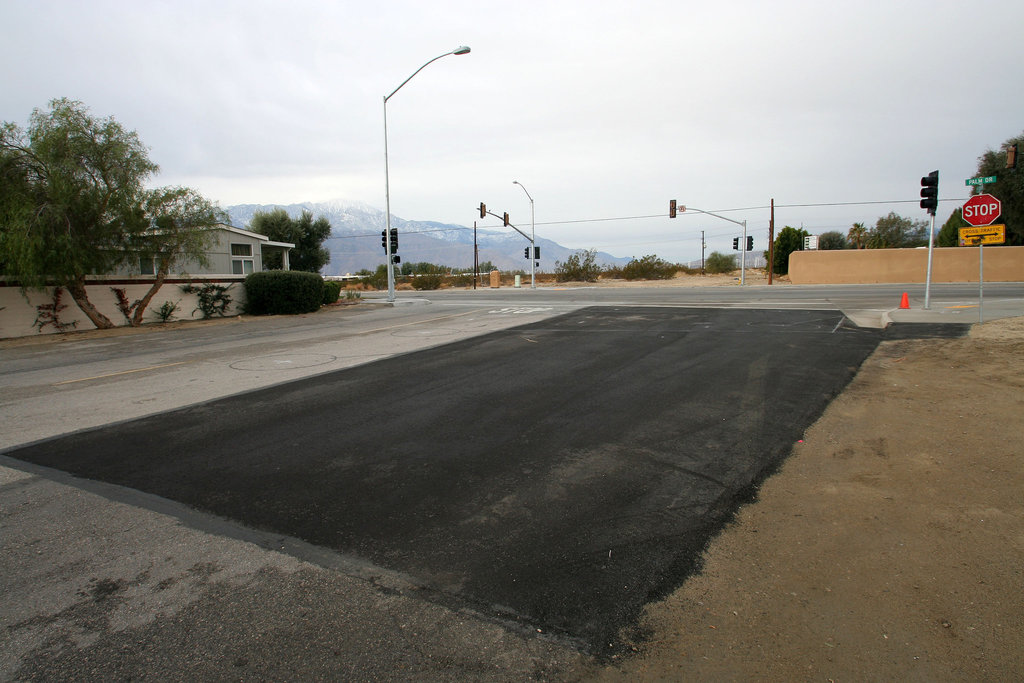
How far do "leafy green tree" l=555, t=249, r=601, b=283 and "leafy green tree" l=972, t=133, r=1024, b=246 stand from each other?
33.5 meters

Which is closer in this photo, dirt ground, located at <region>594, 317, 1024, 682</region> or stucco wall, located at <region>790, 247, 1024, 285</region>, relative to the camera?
dirt ground, located at <region>594, 317, 1024, 682</region>

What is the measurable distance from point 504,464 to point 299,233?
53.1 metres

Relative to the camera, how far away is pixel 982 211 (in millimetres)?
15336

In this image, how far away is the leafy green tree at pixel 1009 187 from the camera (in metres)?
44.1

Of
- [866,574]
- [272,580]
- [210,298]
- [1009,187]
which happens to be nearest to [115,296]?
[210,298]

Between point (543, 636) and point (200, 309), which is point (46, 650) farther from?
point (200, 309)

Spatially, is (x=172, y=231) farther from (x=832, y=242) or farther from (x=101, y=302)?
(x=832, y=242)

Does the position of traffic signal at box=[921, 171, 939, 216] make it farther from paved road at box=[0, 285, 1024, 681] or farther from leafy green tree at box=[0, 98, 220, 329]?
leafy green tree at box=[0, 98, 220, 329]

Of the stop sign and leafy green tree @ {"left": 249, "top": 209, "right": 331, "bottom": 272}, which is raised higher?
leafy green tree @ {"left": 249, "top": 209, "right": 331, "bottom": 272}

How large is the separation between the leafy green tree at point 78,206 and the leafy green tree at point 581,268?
51097 millimetres

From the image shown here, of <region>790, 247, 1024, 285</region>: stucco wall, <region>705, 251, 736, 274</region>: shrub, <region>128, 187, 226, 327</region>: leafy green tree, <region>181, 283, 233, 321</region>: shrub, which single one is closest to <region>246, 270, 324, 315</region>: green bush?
<region>181, 283, 233, 321</region>: shrub

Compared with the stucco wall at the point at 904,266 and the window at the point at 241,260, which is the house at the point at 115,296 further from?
the stucco wall at the point at 904,266

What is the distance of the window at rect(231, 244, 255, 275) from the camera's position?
3338 centimetres

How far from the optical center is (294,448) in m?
5.90
